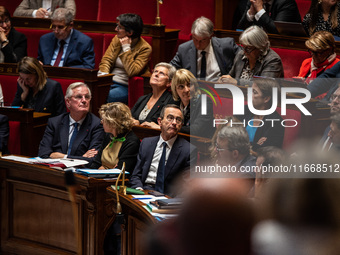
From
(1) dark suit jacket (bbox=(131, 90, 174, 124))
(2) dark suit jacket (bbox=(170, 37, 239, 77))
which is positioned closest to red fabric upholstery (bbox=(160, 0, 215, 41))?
(2) dark suit jacket (bbox=(170, 37, 239, 77))

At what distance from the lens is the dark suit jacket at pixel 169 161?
100 inches

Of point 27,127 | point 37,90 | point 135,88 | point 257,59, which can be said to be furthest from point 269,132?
point 37,90

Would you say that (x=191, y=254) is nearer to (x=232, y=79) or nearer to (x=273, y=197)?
(x=273, y=197)

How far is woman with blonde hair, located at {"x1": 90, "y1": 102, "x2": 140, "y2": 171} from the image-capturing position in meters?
2.75

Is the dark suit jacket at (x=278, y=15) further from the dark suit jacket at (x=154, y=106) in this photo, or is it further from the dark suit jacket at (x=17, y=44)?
the dark suit jacket at (x=17, y=44)

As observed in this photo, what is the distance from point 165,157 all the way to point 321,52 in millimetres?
1073

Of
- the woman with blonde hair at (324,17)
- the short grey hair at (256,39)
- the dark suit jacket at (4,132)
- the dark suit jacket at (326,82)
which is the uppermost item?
the woman with blonde hair at (324,17)

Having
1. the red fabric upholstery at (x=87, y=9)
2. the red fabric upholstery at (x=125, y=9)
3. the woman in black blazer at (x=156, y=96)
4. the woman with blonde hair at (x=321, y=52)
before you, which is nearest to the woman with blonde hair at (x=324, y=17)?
the woman with blonde hair at (x=321, y=52)

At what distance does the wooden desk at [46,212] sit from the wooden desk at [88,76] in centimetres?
102

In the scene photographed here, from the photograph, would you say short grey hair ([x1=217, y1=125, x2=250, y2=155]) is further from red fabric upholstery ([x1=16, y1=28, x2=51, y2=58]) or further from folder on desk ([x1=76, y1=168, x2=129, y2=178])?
red fabric upholstery ([x1=16, y1=28, x2=51, y2=58])

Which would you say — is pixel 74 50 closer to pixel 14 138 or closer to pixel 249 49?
pixel 14 138

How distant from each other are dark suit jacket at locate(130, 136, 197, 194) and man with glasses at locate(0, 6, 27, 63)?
1.95 metres

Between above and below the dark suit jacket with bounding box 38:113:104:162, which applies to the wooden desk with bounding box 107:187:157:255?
below

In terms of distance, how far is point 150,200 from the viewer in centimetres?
214
